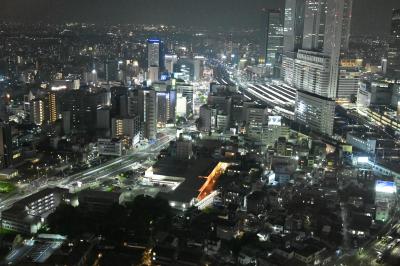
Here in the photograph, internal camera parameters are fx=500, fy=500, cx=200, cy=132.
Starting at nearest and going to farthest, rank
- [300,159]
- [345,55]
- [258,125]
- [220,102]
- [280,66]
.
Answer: [300,159] → [258,125] → [220,102] → [345,55] → [280,66]

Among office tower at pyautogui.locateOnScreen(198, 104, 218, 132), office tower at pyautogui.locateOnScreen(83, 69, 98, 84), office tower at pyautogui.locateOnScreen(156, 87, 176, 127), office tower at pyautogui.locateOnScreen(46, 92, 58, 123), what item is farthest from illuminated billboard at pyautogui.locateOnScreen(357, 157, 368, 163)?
office tower at pyautogui.locateOnScreen(83, 69, 98, 84)

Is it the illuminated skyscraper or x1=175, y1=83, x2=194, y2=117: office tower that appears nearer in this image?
x1=175, y1=83, x2=194, y2=117: office tower

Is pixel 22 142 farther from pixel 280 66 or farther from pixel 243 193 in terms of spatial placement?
pixel 280 66

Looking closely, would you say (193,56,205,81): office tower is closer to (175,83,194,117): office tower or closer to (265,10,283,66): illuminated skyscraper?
(265,10,283,66): illuminated skyscraper

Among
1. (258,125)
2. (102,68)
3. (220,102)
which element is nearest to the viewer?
(258,125)

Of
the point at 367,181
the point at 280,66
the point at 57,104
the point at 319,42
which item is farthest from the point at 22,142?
the point at 280,66

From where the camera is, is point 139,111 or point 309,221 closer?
point 309,221
